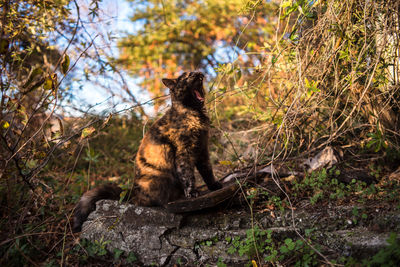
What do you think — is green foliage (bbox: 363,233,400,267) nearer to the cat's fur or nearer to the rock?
the rock

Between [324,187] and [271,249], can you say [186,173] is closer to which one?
[271,249]

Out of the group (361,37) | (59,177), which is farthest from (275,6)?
(59,177)

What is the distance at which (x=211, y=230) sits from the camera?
114 inches

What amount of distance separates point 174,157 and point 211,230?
1007 mm

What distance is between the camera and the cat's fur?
3338 mm

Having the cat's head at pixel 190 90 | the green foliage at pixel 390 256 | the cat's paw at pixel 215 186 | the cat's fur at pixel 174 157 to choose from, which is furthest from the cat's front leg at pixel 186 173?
the green foliage at pixel 390 256

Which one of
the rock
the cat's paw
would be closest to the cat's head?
the cat's paw

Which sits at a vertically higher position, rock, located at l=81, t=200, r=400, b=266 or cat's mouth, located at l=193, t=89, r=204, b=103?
cat's mouth, located at l=193, t=89, r=204, b=103

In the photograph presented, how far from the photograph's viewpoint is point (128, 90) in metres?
5.83

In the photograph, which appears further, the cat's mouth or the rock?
the cat's mouth

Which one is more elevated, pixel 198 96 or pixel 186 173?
pixel 198 96

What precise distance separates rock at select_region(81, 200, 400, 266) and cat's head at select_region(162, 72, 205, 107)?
139 centimetres

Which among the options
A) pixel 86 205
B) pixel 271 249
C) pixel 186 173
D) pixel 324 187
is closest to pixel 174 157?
pixel 186 173

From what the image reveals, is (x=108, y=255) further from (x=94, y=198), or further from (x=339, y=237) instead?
(x=339, y=237)
